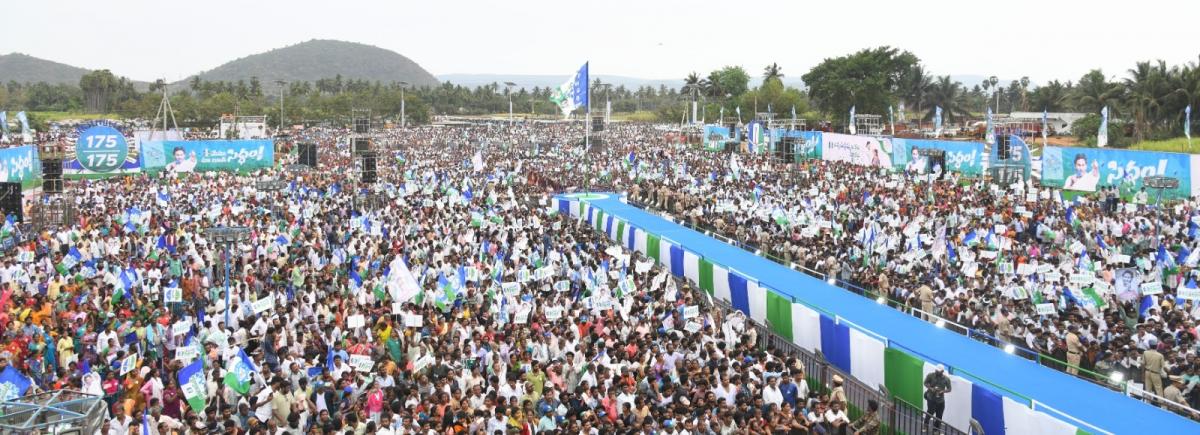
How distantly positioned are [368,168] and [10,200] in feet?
36.0

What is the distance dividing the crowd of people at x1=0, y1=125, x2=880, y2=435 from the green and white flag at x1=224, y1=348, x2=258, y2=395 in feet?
0.06

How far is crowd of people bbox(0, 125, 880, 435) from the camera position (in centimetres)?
1068

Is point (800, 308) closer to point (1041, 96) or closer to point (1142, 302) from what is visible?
point (1142, 302)

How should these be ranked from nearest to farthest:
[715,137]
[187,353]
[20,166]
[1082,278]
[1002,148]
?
[187,353]
[1082,278]
[20,166]
[1002,148]
[715,137]

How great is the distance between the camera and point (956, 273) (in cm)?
1903

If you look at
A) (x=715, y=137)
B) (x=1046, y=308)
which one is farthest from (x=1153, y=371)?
(x=715, y=137)

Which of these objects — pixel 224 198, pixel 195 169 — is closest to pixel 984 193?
pixel 224 198

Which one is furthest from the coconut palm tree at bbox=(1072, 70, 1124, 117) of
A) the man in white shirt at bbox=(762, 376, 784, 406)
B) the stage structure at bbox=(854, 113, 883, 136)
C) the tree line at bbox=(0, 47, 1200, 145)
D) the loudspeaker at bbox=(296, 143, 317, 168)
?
the man in white shirt at bbox=(762, 376, 784, 406)

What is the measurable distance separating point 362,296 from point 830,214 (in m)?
14.3

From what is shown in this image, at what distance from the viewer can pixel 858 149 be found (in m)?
45.0

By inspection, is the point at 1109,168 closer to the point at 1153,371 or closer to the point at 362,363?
the point at 1153,371

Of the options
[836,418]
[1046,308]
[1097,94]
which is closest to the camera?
[836,418]

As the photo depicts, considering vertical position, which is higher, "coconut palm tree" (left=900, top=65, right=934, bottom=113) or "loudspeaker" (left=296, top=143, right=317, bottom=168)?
"coconut palm tree" (left=900, top=65, right=934, bottom=113)

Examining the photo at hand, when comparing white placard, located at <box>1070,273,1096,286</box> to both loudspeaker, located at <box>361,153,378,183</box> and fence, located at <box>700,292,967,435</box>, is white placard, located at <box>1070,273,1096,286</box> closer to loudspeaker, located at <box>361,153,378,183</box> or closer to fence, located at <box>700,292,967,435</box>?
fence, located at <box>700,292,967,435</box>
